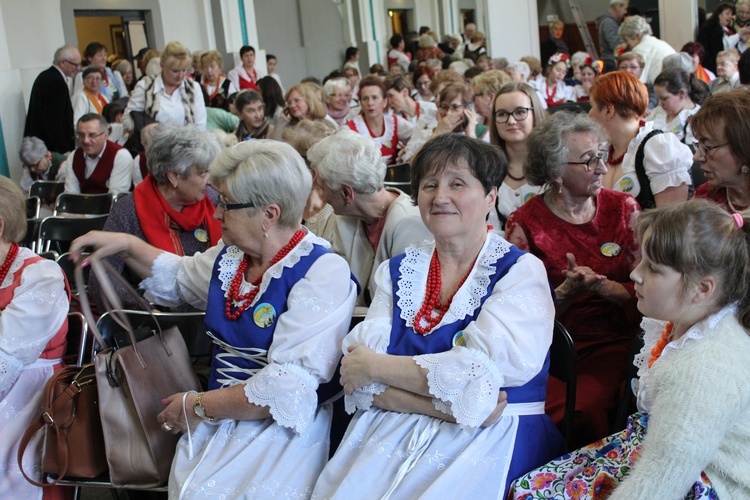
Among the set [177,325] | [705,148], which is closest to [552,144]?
[705,148]

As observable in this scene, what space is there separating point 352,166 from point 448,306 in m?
0.91

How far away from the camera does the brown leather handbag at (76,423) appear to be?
2.54 metres

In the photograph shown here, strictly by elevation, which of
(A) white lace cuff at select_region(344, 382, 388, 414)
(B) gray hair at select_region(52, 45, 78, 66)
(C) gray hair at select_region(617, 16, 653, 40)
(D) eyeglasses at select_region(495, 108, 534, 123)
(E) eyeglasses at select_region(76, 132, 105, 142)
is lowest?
(A) white lace cuff at select_region(344, 382, 388, 414)

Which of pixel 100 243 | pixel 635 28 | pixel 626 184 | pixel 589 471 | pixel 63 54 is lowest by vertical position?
pixel 589 471

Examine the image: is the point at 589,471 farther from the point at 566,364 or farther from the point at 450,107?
the point at 450,107

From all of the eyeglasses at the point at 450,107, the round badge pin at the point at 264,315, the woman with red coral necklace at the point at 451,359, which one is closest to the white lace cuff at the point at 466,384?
the woman with red coral necklace at the point at 451,359

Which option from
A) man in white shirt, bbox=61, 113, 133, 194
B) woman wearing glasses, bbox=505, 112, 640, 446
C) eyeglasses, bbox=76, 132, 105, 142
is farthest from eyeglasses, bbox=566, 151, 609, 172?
eyeglasses, bbox=76, 132, 105, 142

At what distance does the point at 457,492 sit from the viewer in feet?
6.58

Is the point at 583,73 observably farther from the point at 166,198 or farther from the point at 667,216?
the point at 667,216

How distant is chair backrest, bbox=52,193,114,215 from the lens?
5496 millimetres

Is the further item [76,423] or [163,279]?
[163,279]

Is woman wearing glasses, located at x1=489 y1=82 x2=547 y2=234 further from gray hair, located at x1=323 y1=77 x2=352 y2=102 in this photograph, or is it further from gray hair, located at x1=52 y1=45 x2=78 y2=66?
gray hair, located at x1=52 y1=45 x2=78 y2=66

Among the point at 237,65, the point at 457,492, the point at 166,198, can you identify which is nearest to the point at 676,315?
the point at 457,492

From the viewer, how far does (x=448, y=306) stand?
2.29 m
